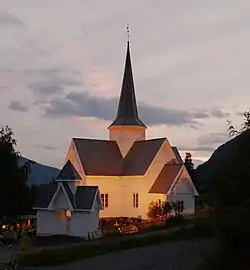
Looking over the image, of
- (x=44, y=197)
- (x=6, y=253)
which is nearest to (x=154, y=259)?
(x=6, y=253)

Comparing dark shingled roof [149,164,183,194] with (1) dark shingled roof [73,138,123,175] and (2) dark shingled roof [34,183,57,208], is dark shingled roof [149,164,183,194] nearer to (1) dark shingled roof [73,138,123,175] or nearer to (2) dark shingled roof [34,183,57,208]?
(1) dark shingled roof [73,138,123,175]

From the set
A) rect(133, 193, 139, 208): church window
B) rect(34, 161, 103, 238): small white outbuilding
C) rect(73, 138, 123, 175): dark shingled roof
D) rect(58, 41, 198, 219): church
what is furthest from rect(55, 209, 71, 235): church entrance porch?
rect(133, 193, 139, 208): church window

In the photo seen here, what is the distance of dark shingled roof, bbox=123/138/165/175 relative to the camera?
2190 inches

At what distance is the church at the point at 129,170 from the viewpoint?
179 feet

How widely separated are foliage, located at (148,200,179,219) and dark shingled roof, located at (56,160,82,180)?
20.9 feet

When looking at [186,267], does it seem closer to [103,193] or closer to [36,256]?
[36,256]

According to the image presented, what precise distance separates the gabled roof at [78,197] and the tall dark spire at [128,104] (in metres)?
9.14

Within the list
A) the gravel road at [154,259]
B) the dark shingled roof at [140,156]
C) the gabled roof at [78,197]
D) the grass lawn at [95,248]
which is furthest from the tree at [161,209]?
the gravel road at [154,259]

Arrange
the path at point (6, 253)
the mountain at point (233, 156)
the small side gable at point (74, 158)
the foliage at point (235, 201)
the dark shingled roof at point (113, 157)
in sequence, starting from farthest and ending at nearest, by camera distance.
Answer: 1. the small side gable at point (74, 158)
2. the dark shingled roof at point (113, 157)
3. the path at point (6, 253)
4. the mountain at point (233, 156)
5. the foliage at point (235, 201)

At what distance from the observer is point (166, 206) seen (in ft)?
173

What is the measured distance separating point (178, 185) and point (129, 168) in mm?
Result: 4871

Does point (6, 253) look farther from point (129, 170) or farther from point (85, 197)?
point (129, 170)

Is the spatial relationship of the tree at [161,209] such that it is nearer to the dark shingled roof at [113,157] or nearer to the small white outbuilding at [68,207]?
the dark shingled roof at [113,157]

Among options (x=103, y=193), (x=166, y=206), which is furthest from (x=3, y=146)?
(x=166, y=206)
